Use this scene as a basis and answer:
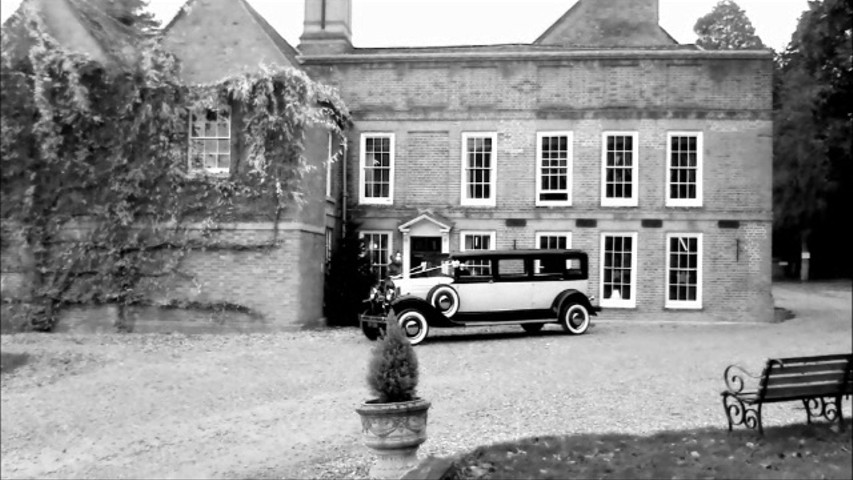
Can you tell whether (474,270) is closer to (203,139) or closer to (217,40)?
(203,139)

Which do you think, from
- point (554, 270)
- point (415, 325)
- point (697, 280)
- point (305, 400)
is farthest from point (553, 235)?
point (305, 400)

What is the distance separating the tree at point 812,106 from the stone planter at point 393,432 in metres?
7.43

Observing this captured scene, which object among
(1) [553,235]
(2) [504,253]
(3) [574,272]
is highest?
(1) [553,235]

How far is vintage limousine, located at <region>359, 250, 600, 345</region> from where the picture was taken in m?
15.8

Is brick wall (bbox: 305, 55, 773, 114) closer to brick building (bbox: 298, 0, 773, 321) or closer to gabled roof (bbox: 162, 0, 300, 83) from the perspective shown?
brick building (bbox: 298, 0, 773, 321)

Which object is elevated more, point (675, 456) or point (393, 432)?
point (393, 432)

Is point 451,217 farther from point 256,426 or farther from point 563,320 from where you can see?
point 256,426

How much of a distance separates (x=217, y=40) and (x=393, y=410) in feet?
44.4

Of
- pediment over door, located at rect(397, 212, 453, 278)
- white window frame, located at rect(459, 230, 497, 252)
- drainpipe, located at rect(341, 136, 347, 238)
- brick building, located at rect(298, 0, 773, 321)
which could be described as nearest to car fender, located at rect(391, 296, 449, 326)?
pediment over door, located at rect(397, 212, 453, 278)

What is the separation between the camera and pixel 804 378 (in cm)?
697

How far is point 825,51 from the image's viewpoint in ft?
51.5

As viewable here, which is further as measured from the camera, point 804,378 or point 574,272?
point 574,272

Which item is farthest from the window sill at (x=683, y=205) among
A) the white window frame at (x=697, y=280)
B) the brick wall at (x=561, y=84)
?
the brick wall at (x=561, y=84)

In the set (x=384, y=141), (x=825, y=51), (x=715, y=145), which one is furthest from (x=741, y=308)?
(x=384, y=141)
